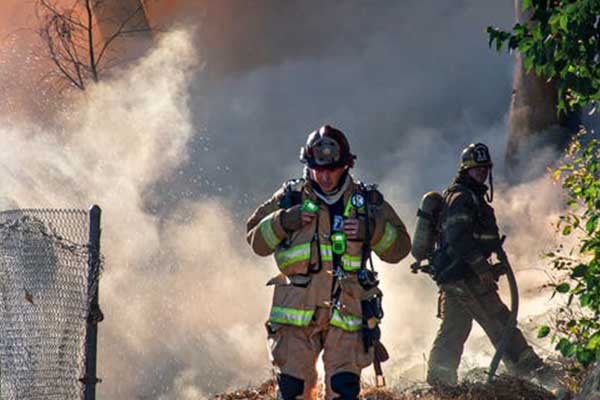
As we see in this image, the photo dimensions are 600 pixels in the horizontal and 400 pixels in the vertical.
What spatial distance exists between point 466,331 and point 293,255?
10.3ft

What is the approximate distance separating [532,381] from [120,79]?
12.9 meters

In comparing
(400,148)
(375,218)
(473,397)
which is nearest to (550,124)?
(400,148)

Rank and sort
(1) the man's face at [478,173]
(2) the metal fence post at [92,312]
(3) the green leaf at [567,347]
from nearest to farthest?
(3) the green leaf at [567,347] → (2) the metal fence post at [92,312] → (1) the man's face at [478,173]

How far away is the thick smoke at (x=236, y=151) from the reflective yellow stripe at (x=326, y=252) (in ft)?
20.2

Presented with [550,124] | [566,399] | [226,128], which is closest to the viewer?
[566,399]

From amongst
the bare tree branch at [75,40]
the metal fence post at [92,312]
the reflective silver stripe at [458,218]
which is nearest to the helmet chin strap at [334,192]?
the metal fence post at [92,312]

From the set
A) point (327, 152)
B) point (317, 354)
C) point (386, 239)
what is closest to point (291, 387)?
point (317, 354)

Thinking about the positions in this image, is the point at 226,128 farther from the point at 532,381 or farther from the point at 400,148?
the point at 532,381

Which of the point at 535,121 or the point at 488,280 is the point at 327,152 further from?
the point at 535,121

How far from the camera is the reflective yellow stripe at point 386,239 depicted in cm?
619

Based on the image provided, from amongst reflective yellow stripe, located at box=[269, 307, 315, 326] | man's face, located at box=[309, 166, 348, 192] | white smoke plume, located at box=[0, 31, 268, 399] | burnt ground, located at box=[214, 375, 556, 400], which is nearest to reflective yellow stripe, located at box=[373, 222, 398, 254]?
man's face, located at box=[309, 166, 348, 192]

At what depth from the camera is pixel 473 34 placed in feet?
61.2

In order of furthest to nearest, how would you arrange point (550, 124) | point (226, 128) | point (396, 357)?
point (226, 128), point (550, 124), point (396, 357)

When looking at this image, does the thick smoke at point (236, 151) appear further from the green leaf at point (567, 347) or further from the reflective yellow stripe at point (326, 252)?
the green leaf at point (567, 347)
